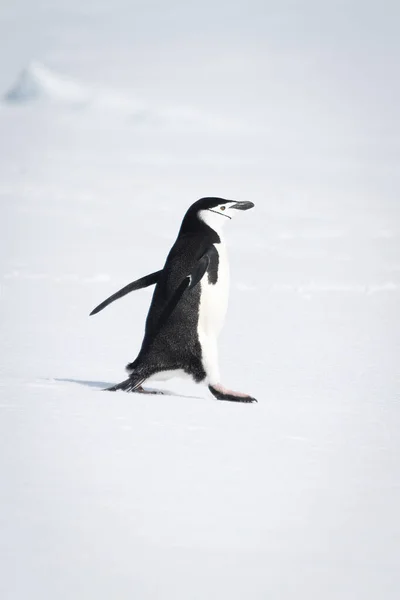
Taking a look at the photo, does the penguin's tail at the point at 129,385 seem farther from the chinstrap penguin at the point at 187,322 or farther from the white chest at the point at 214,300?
the white chest at the point at 214,300

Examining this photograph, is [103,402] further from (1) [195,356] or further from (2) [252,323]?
(2) [252,323]

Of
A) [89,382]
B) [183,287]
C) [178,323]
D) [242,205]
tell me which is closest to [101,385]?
[89,382]

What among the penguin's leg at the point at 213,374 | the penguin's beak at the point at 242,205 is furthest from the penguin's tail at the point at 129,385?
the penguin's beak at the point at 242,205

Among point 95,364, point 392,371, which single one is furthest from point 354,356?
point 95,364

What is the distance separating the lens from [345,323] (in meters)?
6.52

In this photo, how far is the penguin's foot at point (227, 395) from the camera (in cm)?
334

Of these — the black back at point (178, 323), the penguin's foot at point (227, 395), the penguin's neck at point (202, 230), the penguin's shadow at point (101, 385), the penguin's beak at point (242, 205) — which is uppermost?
the penguin's beak at point (242, 205)

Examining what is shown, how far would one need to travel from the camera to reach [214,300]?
3.42 meters

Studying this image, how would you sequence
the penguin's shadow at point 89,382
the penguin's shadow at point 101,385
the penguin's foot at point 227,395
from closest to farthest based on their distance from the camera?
the penguin's foot at point 227,395 < the penguin's shadow at point 101,385 < the penguin's shadow at point 89,382

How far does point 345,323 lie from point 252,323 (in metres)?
0.75

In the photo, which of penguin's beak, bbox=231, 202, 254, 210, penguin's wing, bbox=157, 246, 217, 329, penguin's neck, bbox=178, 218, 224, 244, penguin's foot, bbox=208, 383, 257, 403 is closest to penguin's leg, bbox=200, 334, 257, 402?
penguin's foot, bbox=208, 383, 257, 403

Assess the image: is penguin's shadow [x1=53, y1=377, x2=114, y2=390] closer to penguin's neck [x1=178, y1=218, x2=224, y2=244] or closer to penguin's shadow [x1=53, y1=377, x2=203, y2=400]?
penguin's shadow [x1=53, y1=377, x2=203, y2=400]

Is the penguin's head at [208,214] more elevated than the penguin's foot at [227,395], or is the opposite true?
the penguin's head at [208,214]

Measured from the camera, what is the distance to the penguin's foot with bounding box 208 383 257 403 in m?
3.34
